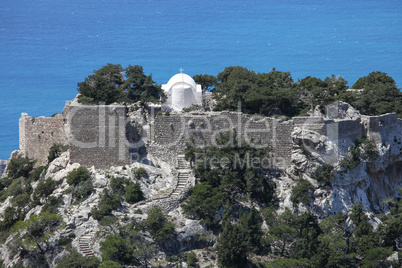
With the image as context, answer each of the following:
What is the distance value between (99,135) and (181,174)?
21.9 feet

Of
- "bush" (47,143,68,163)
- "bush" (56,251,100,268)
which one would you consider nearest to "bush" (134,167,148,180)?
"bush" (56,251,100,268)

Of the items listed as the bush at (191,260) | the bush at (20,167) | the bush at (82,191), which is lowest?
the bush at (191,260)

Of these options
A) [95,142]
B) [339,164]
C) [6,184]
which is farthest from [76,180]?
[339,164]

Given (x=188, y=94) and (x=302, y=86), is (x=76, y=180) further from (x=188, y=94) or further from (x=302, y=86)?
(x=302, y=86)

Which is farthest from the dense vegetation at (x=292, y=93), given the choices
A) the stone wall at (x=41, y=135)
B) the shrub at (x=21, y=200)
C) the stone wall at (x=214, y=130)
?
the shrub at (x=21, y=200)

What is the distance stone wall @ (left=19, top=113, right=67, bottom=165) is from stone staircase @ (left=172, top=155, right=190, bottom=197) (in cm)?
1153

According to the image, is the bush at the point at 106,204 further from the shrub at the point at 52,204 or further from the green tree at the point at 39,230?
the shrub at the point at 52,204

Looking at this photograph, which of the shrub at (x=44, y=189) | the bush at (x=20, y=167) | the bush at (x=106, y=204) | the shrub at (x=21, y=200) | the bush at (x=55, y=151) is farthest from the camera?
the bush at (x=20, y=167)

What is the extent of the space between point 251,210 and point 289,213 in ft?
9.00

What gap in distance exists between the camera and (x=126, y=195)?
6125 cm

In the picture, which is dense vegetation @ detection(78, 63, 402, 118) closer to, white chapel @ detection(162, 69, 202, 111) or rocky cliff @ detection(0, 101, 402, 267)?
white chapel @ detection(162, 69, 202, 111)

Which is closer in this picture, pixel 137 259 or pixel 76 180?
pixel 137 259

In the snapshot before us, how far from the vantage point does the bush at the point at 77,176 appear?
62.4 metres

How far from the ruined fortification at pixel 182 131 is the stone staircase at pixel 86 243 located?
23.7 feet
